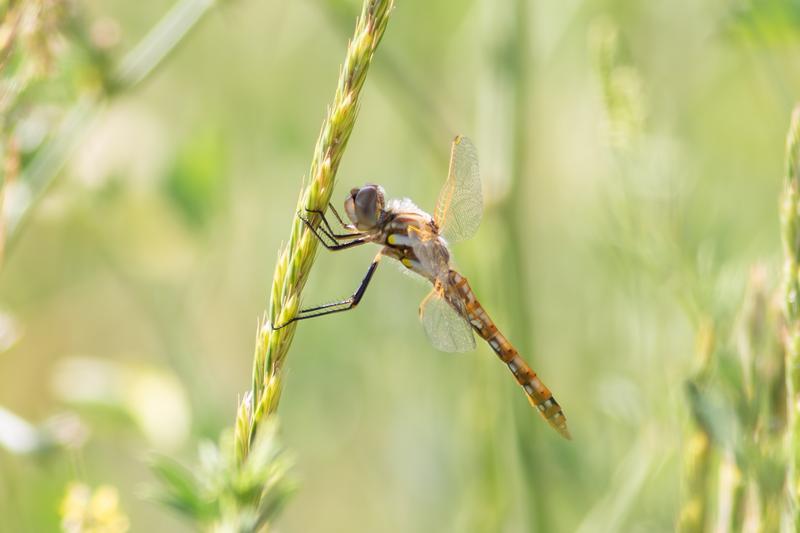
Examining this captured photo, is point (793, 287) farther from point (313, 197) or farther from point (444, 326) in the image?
point (444, 326)

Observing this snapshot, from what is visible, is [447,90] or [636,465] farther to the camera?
[447,90]

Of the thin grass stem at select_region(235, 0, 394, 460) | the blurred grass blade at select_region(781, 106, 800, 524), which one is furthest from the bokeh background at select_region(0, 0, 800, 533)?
the blurred grass blade at select_region(781, 106, 800, 524)

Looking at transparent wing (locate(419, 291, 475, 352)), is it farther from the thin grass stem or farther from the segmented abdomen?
the thin grass stem

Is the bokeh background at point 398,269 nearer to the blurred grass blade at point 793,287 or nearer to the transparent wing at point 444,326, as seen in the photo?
the transparent wing at point 444,326

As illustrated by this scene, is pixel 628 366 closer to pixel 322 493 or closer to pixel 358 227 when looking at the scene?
pixel 358 227

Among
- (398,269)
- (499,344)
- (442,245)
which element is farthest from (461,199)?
(499,344)

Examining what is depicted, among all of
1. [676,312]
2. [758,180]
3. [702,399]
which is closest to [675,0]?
[758,180]
